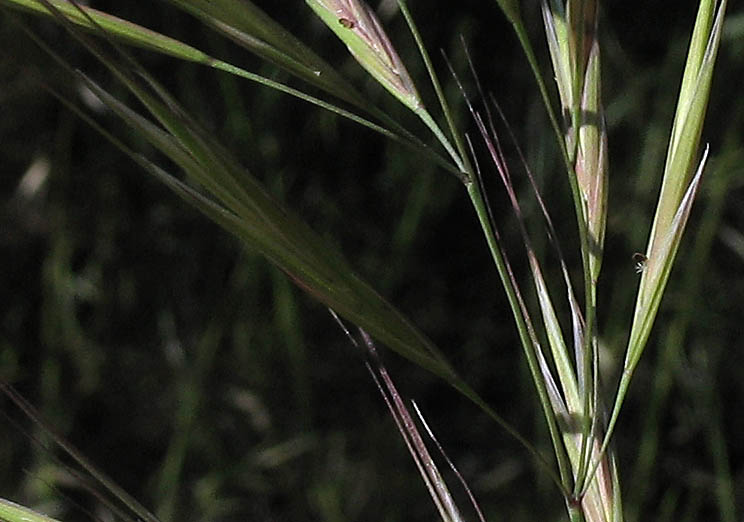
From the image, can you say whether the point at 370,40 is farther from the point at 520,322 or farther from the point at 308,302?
the point at 308,302

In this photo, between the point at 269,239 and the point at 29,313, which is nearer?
the point at 269,239

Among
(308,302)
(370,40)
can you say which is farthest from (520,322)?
(308,302)

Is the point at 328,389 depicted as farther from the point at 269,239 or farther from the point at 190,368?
the point at 269,239

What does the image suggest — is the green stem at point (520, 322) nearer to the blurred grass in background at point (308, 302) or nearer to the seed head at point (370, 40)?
the seed head at point (370, 40)

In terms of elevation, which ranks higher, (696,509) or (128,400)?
(128,400)

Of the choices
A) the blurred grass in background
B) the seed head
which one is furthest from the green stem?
the blurred grass in background

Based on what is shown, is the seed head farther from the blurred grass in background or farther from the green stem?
the blurred grass in background

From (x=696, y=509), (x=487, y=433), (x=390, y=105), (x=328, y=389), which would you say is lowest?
(x=696, y=509)

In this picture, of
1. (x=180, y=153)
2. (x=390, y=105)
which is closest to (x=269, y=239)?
(x=180, y=153)

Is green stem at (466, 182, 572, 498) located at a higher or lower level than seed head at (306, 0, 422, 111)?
lower
